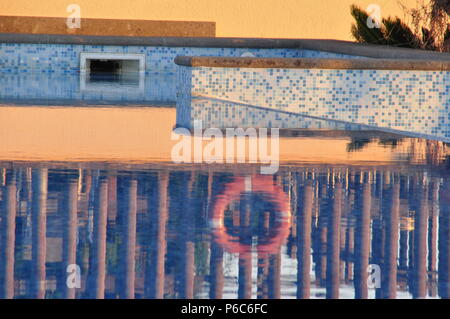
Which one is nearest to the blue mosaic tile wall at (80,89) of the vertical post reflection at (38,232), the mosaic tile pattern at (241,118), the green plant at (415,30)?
the mosaic tile pattern at (241,118)

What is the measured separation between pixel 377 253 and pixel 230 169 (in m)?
2.18

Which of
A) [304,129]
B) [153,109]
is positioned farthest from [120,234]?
[153,109]

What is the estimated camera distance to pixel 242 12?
2077cm

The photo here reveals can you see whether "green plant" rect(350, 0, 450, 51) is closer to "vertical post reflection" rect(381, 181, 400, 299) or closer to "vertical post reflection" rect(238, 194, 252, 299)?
"vertical post reflection" rect(381, 181, 400, 299)

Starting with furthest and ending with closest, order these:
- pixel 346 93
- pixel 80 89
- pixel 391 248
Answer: pixel 80 89, pixel 346 93, pixel 391 248

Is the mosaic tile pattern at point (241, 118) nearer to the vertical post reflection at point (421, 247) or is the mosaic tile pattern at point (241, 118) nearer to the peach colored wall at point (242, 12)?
the vertical post reflection at point (421, 247)

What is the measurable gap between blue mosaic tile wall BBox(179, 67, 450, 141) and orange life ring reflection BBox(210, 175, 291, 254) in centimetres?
367

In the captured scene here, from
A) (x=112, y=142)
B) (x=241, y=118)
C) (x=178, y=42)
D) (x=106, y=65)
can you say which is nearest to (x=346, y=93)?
(x=241, y=118)

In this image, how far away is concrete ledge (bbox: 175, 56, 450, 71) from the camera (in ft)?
31.3

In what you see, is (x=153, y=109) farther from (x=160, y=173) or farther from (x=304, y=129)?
(x=160, y=173)

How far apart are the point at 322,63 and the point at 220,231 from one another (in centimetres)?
564

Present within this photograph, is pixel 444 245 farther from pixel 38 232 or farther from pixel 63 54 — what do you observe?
pixel 63 54

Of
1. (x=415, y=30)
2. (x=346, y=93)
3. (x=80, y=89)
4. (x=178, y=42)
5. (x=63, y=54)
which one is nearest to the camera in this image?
(x=346, y=93)

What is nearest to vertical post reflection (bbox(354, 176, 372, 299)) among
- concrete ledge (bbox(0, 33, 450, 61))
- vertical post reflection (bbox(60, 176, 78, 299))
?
vertical post reflection (bbox(60, 176, 78, 299))
